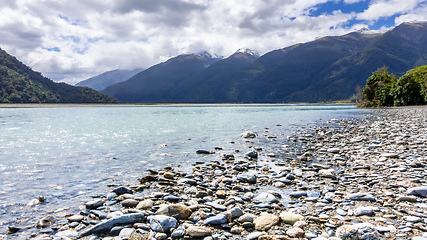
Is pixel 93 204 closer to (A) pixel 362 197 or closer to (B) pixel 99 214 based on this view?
(B) pixel 99 214

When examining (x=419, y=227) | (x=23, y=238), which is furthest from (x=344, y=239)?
(x=23, y=238)

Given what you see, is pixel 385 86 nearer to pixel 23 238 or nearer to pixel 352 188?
pixel 352 188

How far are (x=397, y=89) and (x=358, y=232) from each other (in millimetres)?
94414

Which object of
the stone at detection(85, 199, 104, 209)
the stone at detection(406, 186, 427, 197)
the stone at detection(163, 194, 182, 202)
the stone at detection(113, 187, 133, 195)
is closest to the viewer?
the stone at detection(406, 186, 427, 197)

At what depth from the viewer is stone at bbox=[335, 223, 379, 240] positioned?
4301mm

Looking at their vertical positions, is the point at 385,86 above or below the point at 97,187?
above

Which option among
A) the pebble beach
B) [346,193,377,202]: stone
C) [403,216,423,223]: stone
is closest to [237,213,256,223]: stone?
the pebble beach

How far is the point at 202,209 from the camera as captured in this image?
5.95 metres

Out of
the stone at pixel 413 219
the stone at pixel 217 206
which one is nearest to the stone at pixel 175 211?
the stone at pixel 217 206

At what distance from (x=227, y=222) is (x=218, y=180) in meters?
3.24

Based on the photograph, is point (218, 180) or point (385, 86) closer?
point (218, 180)

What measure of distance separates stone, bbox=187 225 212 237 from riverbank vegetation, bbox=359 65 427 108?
3580 inches

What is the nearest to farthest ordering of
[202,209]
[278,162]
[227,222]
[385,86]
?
[227,222] → [202,209] → [278,162] → [385,86]

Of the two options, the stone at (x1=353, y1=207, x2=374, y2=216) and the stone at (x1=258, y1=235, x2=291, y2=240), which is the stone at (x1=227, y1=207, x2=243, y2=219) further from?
the stone at (x1=353, y1=207, x2=374, y2=216)
